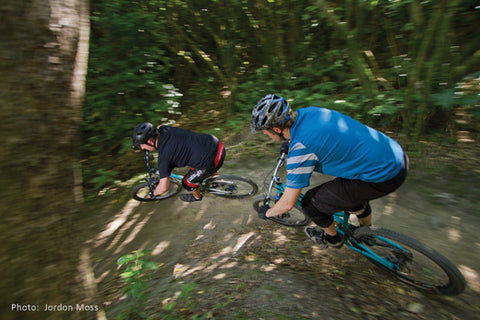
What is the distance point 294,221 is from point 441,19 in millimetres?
4564

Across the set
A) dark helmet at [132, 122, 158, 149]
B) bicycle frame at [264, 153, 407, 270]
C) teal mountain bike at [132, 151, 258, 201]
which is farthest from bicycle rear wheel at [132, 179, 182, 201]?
bicycle frame at [264, 153, 407, 270]

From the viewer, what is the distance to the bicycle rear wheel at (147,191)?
15.6 feet

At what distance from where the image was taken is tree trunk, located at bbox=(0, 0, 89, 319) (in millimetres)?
1353

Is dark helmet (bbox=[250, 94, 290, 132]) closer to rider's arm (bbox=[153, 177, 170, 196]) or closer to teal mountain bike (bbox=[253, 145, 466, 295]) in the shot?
teal mountain bike (bbox=[253, 145, 466, 295])

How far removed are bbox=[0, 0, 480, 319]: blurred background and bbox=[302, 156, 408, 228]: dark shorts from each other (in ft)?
7.69

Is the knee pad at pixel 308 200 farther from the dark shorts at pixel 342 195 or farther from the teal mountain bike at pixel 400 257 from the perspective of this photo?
the teal mountain bike at pixel 400 257

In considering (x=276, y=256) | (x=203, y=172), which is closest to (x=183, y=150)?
(x=203, y=172)

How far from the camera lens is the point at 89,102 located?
534 cm

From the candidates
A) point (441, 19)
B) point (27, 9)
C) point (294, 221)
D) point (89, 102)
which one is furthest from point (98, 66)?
point (441, 19)

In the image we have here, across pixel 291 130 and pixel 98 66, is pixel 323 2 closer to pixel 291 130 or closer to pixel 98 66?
pixel 291 130

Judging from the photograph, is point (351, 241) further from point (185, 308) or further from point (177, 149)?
point (177, 149)

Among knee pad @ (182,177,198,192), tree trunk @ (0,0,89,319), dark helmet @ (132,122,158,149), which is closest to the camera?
tree trunk @ (0,0,89,319)

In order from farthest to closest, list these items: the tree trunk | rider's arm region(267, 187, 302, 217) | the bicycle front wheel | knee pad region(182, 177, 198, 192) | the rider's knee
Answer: knee pad region(182, 177, 198, 192) < the rider's knee < the bicycle front wheel < rider's arm region(267, 187, 302, 217) < the tree trunk

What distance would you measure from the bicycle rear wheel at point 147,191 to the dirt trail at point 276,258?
0.16 m
